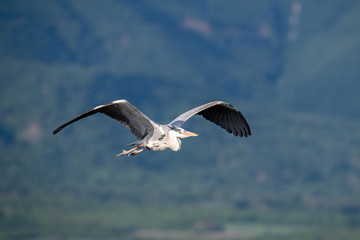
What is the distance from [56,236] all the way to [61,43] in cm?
3615

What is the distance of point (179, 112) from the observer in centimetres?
6750

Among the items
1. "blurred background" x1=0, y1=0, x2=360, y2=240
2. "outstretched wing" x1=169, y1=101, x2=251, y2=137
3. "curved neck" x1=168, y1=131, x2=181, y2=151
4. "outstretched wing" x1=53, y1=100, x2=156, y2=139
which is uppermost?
"blurred background" x1=0, y1=0, x2=360, y2=240

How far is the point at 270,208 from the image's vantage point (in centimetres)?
6206

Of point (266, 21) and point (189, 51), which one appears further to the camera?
point (266, 21)

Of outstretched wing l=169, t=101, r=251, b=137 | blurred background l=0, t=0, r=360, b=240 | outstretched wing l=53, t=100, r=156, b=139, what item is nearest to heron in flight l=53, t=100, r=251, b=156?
outstretched wing l=53, t=100, r=156, b=139

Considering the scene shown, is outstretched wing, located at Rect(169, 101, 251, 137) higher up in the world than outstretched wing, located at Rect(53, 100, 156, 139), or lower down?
higher up

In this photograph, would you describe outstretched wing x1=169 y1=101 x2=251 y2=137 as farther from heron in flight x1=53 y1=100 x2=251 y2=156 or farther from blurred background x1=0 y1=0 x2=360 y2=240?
blurred background x1=0 y1=0 x2=360 y2=240

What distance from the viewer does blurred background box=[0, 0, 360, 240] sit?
5950cm

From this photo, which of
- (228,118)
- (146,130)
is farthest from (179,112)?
(146,130)

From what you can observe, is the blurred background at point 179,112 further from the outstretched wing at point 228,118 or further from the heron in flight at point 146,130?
the heron in flight at point 146,130

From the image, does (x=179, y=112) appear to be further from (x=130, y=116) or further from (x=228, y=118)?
(x=130, y=116)

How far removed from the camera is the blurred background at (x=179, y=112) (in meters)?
59.5

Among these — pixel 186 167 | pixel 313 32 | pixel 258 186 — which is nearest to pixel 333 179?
pixel 258 186

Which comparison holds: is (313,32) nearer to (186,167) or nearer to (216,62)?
(216,62)
